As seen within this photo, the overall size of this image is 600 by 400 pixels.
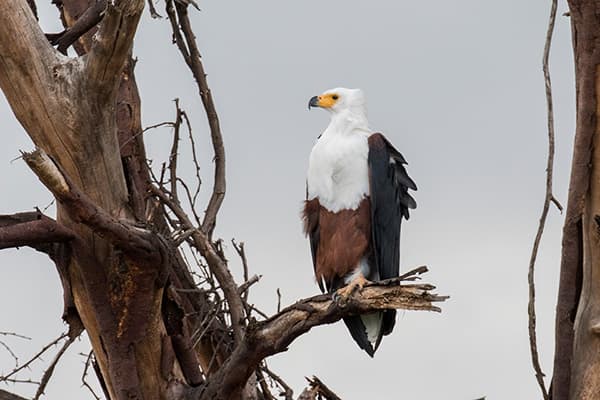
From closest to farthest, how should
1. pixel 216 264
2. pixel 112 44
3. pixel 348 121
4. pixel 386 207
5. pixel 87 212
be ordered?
pixel 87 212 < pixel 112 44 < pixel 216 264 < pixel 386 207 < pixel 348 121

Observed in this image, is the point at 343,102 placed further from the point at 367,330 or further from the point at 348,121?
the point at 367,330

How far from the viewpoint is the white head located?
510 cm

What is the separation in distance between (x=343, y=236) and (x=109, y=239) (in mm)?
1558

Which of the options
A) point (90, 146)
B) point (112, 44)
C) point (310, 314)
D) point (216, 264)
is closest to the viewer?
point (112, 44)

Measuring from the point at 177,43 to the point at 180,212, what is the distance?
83cm

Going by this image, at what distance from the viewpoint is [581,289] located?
11.3 feet

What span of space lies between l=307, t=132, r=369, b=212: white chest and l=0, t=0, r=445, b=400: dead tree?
73cm

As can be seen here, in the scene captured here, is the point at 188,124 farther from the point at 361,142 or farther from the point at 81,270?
the point at 81,270

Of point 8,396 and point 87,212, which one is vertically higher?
point 87,212

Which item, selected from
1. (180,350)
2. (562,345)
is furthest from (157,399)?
(562,345)

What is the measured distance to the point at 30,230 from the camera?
3.62 metres

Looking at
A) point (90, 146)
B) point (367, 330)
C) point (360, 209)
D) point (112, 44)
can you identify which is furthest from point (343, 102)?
point (112, 44)

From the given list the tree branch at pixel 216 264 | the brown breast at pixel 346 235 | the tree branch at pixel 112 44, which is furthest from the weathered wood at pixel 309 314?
the brown breast at pixel 346 235

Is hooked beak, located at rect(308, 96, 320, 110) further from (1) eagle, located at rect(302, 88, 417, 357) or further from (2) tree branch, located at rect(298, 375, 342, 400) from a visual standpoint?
(2) tree branch, located at rect(298, 375, 342, 400)
